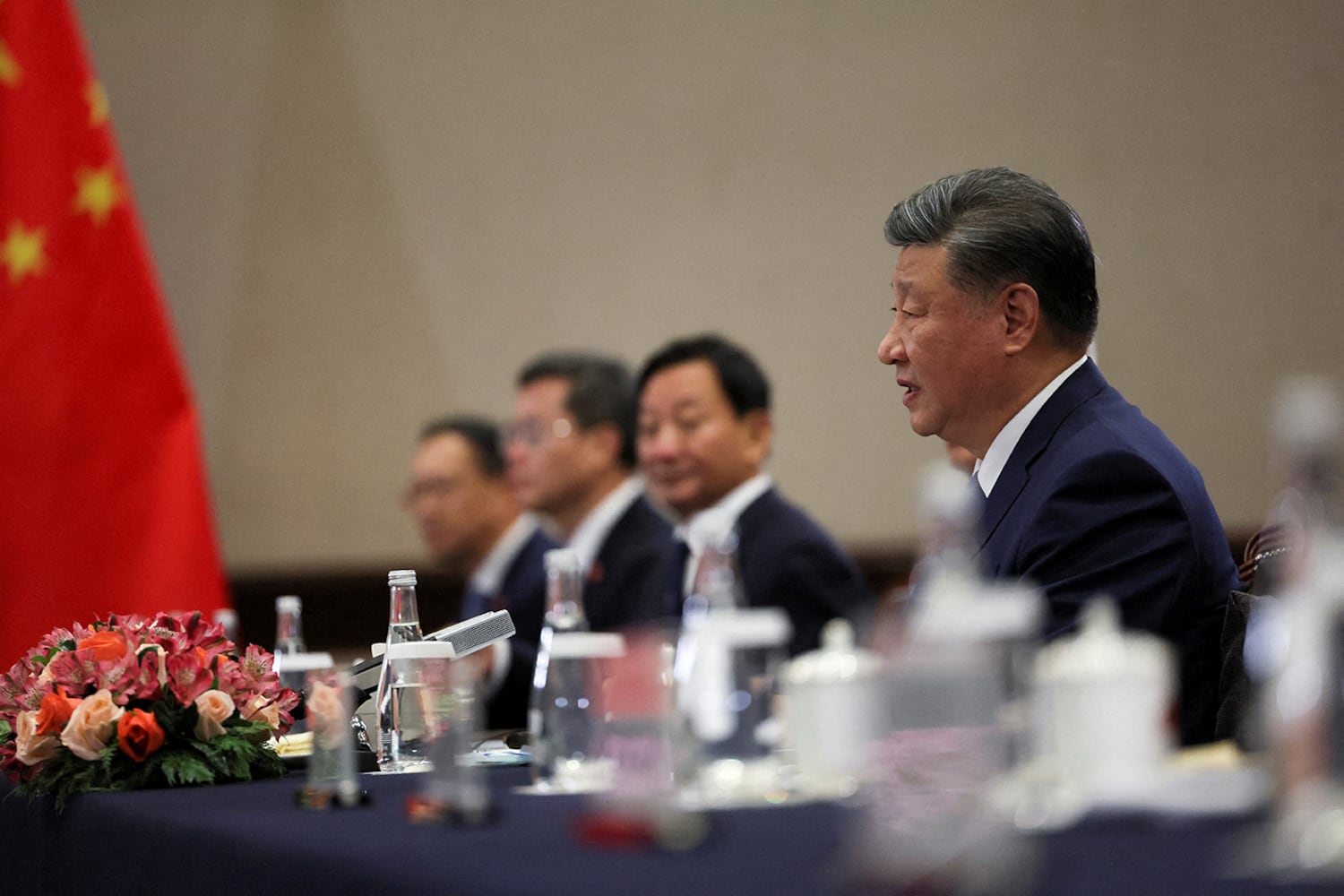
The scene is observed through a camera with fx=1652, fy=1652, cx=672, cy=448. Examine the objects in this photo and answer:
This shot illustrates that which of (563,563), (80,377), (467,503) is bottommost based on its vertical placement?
(563,563)

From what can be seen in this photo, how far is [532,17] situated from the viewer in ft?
18.8

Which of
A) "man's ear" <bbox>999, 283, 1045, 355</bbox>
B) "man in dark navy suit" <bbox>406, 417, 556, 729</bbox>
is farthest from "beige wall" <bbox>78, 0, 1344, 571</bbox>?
"man's ear" <bbox>999, 283, 1045, 355</bbox>

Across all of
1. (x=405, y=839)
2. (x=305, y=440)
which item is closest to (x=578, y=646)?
(x=405, y=839)

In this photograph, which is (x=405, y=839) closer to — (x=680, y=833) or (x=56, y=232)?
(x=680, y=833)

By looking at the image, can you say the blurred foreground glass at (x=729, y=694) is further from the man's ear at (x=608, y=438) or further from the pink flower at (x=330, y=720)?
the man's ear at (x=608, y=438)

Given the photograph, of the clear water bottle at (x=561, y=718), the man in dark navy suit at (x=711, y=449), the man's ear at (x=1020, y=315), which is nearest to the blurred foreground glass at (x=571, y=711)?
the clear water bottle at (x=561, y=718)

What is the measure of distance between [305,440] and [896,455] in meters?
2.06

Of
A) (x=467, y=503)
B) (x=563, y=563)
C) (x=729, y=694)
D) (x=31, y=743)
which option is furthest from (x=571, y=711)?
(x=467, y=503)

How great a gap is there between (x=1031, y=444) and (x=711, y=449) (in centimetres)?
175

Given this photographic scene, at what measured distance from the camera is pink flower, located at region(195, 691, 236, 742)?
1.90 metres

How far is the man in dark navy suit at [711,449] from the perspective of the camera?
3.73 meters

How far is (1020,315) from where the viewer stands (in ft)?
8.13

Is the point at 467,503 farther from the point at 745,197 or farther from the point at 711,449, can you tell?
the point at 745,197

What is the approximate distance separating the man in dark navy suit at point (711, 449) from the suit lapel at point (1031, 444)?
1279 mm
